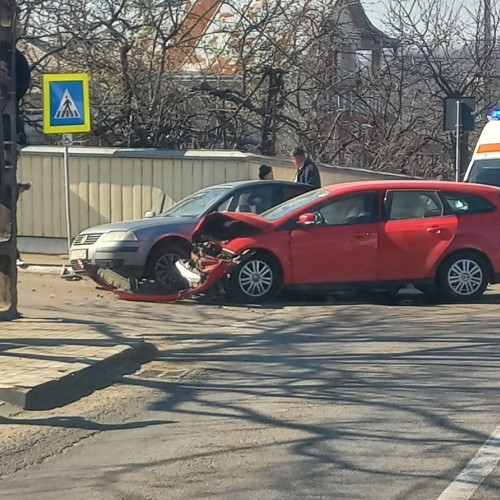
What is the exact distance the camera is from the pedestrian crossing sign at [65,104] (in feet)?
47.9

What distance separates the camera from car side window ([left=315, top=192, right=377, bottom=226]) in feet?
43.4

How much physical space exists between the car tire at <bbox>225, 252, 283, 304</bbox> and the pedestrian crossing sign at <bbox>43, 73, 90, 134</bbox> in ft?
10.9

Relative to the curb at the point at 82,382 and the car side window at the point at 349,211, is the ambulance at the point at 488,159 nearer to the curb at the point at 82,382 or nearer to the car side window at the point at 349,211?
the car side window at the point at 349,211

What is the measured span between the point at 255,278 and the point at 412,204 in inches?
90.1

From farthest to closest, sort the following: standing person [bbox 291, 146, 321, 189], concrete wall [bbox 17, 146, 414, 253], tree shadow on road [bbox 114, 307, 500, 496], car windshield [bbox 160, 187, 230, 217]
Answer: concrete wall [bbox 17, 146, 414, 253]
standing person [bbox 291, 146, 321, 189]
car windshield [bbox 160, 187, 230, 217]
tree shadow on road [bbox 114, 307, 500, 496]

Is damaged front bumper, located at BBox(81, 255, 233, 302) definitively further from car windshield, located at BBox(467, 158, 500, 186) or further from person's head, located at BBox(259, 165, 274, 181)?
car windshield, located at BBox(467, 158, 500, 186)

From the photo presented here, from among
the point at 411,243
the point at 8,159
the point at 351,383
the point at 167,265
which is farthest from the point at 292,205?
the point at 351,383

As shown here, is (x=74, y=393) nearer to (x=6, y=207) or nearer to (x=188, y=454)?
(x=188, y=454)

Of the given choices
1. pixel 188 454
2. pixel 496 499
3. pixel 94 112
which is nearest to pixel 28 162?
pixel 94 112

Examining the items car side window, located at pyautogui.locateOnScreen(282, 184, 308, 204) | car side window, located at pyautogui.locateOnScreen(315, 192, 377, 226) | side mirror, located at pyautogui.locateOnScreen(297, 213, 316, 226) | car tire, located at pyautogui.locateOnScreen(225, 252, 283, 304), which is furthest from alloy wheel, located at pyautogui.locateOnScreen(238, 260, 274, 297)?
car side window, located at pyautogui.locateOnScreen(282, 184, 308, 204)

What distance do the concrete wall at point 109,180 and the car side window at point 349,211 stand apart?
13.2 ft

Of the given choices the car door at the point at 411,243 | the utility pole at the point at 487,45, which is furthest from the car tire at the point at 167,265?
the utility pole at the point at 487,45

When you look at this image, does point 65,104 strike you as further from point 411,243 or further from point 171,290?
point 411,243

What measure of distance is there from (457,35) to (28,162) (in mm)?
13933
